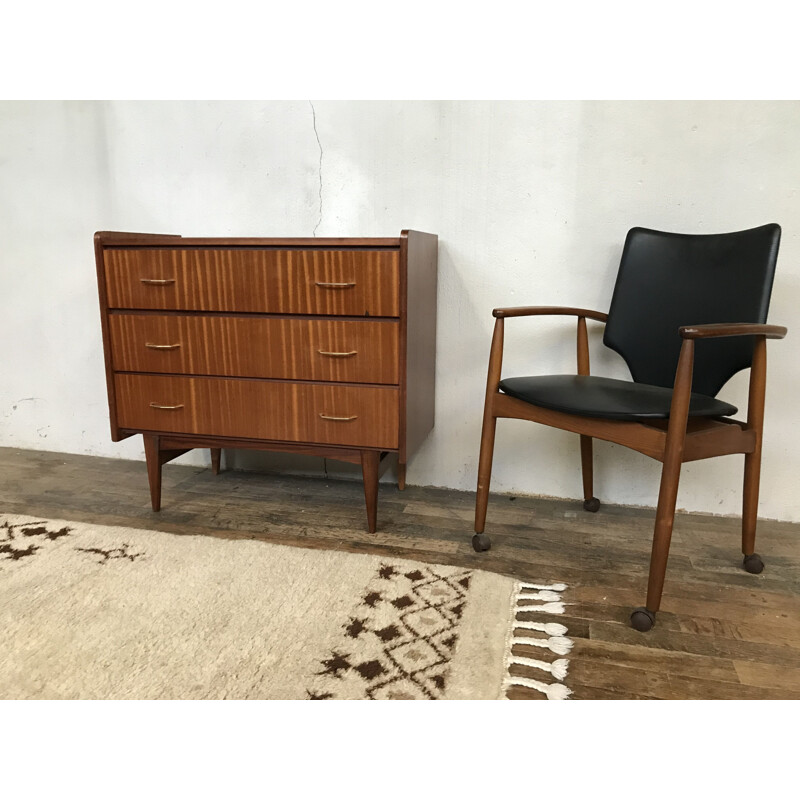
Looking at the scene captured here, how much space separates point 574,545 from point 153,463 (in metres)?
1.32

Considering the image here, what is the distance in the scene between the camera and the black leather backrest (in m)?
1.60

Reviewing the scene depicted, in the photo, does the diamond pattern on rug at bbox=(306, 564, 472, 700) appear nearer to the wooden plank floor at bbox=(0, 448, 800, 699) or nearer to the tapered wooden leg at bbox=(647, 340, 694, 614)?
the wooden plank floor at bbox=(0, 448, 800, 699)

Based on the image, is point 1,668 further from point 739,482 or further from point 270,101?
point 739,482

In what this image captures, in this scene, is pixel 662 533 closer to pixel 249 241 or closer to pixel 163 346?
pixel 249 241

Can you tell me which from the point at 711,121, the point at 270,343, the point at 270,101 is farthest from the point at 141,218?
the point at 711,121

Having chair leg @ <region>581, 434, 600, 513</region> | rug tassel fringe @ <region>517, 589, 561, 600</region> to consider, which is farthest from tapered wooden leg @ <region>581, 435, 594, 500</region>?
rug tassel fringe @ <region>517, 589, 561, 600</region>

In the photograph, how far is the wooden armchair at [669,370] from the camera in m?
1.39

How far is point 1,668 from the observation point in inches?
48.1

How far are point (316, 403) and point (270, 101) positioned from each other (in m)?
1.13

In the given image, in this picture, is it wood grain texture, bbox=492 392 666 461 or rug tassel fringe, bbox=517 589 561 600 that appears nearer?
wood grain texture, bbox=492 392 666 461

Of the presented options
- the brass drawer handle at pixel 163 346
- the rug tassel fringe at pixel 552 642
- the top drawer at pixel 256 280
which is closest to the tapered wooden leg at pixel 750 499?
the rug tassel fringe at pixel 552 642

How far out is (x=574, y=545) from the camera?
5.96 ft

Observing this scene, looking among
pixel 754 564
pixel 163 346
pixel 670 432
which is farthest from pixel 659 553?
pixel 163 346

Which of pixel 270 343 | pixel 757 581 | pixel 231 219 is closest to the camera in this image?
pixel 757 581
